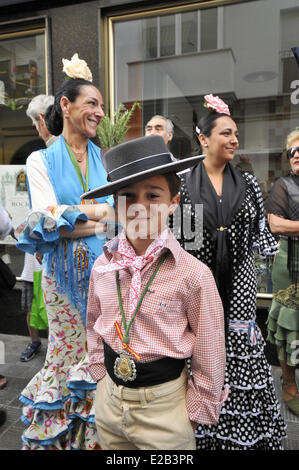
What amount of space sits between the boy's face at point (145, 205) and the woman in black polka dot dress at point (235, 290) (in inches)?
37.0

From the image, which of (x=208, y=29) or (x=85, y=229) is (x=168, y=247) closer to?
(x=85, y=229)

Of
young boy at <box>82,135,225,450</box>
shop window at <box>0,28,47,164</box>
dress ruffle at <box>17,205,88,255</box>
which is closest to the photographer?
young boy at <box>82,135,225,450</box>

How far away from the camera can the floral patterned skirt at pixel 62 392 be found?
2.23 m

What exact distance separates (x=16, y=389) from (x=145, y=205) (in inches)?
112

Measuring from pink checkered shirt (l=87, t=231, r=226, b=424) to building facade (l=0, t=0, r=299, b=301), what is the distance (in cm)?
259

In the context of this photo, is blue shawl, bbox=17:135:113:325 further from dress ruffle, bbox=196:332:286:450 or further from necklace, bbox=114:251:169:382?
dress ruffle, bbox=196:332:286:450

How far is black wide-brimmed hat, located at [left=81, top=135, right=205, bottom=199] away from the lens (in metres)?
1.38

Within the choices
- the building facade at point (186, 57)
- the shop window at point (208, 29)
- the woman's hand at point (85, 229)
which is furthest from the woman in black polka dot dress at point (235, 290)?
the shop window at point (208, 29)

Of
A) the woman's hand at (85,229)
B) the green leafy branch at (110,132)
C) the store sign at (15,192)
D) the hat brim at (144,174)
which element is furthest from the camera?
the store sign at (15,192)

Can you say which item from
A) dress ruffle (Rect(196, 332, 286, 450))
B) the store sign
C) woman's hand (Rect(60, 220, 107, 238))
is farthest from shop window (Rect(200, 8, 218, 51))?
dress ruffle (Rect(196, 332, 286, 450))

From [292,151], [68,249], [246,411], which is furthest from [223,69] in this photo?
[246,411]

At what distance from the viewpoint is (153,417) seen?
1.45 meters

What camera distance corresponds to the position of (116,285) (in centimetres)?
156

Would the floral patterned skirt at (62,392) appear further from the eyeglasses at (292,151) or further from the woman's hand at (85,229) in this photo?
the eyeglasses at (292,151)
